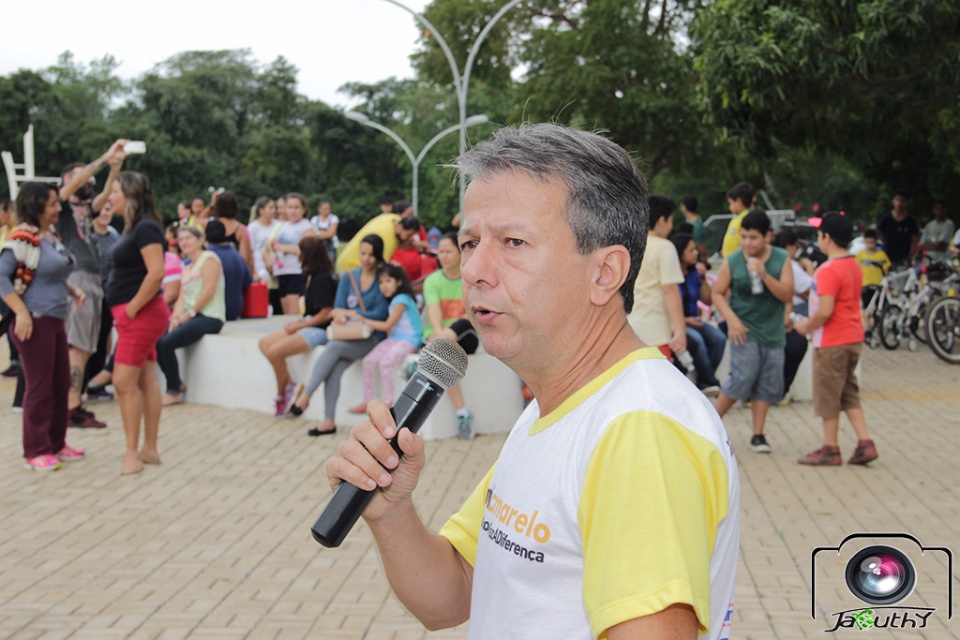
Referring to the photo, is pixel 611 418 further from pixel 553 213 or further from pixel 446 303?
pixel 446 303

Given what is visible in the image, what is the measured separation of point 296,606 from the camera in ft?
17.2

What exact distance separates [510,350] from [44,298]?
6705 mm

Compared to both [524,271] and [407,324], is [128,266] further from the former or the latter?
[524,271]

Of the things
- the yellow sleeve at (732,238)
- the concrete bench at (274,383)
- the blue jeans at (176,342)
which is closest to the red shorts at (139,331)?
the concrete bench at (274,383)

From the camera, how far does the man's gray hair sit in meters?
1.75

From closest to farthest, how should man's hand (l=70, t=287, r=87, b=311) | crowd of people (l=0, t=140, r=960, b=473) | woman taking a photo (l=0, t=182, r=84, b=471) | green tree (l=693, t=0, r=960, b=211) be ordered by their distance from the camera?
1. woman taking a photo (l=0, t=182, r=84, b=471)
2. crowd of people (l=0, t=140, r=960, b=473)
3. man's hand (l=70, t=287, r=87, b=311)
4. green tree (l=693, t=0, r=960, b=211)

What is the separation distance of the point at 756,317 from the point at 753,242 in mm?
573

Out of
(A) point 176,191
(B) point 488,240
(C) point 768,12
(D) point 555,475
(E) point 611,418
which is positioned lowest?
(A) point 176,191

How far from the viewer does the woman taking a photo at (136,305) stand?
25.2 ft

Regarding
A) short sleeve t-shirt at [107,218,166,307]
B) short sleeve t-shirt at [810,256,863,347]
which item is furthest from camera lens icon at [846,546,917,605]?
short sleeve t-shirt at [107,218,166,307]

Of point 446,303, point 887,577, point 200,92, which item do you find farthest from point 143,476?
point 200,92

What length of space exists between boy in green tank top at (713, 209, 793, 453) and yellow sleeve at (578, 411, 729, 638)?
22.6 ft

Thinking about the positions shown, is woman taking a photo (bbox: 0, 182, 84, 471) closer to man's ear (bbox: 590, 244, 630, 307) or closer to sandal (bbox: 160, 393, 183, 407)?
sandal (bbox: 160, 393, 183, 407)

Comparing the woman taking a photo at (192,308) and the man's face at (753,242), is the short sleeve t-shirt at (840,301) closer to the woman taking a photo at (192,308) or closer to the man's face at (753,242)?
the man's face at (753,242)
